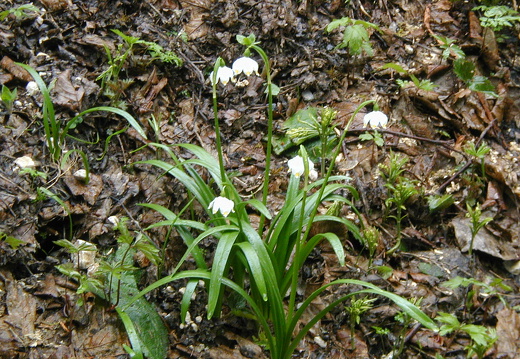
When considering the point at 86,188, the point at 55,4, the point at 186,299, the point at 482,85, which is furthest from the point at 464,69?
the point at 55,4

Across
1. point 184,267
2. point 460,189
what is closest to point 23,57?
point 184,267

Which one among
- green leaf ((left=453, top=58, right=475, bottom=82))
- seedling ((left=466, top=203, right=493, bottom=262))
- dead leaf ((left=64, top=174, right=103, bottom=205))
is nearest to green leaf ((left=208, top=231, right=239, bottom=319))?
dead leaf ((left=64, top=174, right=103, bottom=205))

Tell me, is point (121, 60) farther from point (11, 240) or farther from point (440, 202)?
point (440, 202)

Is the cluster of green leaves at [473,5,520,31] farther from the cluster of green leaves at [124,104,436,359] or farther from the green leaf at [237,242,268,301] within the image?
the green leaf at [237,242,268,301]

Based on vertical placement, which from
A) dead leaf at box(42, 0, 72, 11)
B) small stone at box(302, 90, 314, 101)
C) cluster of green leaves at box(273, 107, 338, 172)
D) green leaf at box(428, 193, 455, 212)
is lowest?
green leaf at box(428, 193, 455, 212)

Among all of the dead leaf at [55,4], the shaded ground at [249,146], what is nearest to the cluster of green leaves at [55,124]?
the shaded ground at [249,146]
